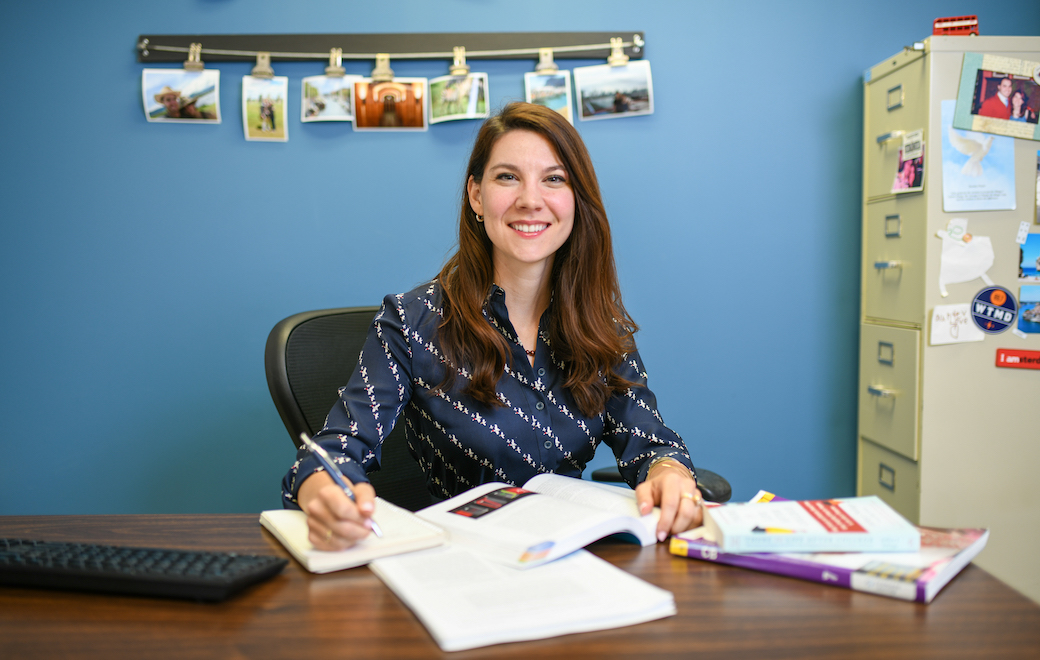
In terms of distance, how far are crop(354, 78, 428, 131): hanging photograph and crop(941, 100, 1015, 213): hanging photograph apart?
5.18 ft

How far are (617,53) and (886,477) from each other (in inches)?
64.5

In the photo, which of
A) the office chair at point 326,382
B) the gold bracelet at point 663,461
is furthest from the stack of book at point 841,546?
the office chair at point 326,382

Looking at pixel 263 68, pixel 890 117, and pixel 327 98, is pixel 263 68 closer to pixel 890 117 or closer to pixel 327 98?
pixel 327 98

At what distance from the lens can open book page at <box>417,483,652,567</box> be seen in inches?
30.1

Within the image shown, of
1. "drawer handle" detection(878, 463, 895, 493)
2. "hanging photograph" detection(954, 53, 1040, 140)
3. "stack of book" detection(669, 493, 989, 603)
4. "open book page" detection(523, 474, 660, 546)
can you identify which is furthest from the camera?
"drawer handle" detection(878, 463, 895, 493)

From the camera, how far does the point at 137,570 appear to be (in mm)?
705

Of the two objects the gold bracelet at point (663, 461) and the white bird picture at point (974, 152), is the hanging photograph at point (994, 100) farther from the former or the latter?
the gold bracelet at point (663, 461)

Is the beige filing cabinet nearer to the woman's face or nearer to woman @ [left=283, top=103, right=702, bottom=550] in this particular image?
woman @ [left=283, top=103, right=702, bottom=550]

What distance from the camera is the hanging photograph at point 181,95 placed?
2.22m

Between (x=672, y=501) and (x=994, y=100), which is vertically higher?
(x=994, y=100)

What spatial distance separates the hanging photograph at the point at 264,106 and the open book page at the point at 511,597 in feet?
6.13

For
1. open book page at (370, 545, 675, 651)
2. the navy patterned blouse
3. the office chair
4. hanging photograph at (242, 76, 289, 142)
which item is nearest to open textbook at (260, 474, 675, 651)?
open book page at (370, 545, 675, 651)

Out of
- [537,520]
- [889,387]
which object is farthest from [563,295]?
[889,387]

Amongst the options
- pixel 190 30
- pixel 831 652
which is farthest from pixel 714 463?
pixel 190 30
